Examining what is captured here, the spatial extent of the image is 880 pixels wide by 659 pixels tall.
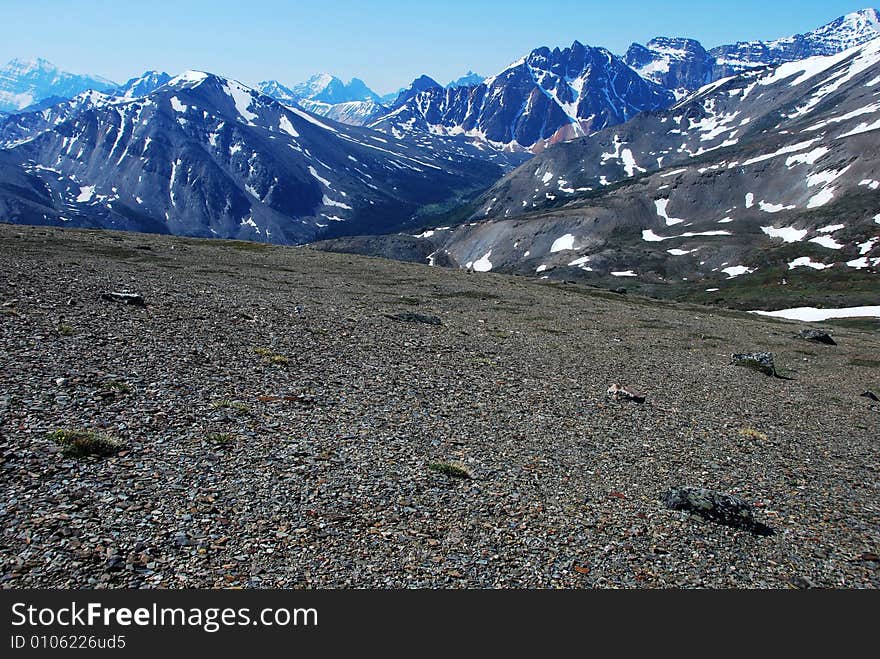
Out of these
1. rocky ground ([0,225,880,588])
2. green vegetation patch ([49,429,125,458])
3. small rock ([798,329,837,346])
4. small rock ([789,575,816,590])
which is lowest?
small rock ([789,575,816,590])

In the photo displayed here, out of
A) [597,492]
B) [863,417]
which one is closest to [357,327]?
[597,492]

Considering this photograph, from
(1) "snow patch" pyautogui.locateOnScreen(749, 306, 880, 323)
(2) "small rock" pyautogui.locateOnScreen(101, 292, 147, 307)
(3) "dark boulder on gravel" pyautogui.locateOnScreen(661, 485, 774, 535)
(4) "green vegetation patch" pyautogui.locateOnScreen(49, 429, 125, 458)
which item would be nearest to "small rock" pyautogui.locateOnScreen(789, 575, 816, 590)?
(3) "dark boulder on gravel" pyautogui.locateOnScreen(661, 485, 774, 535)

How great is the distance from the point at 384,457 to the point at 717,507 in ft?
32.3

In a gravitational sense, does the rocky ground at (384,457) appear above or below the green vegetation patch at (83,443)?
below

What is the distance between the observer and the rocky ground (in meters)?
11.9

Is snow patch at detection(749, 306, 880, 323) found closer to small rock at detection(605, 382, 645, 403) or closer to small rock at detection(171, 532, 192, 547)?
small rock at detection(605, 382, 645, 403)

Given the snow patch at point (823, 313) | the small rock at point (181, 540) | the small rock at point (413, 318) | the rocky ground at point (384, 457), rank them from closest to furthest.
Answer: the small rock at point (181, 540)
the rocky ground at point (384, 457)
the small rock at point (413, 318)
the snow patch at point (823, 313)

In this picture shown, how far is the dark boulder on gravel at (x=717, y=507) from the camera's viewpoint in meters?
16.0

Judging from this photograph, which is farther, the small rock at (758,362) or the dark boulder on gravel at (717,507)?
the small rock at (758,362)

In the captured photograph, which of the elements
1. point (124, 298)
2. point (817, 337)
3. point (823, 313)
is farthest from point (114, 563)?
point (823, 313)

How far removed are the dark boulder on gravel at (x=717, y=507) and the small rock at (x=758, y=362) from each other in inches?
1051

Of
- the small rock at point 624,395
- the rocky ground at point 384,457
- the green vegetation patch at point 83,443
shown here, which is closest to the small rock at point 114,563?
the rocky ground at point 384,457

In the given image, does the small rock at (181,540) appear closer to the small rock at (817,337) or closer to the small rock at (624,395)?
the small rock at (624,395)

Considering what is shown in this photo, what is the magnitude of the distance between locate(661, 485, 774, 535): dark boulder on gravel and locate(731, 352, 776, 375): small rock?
26.7 metres
